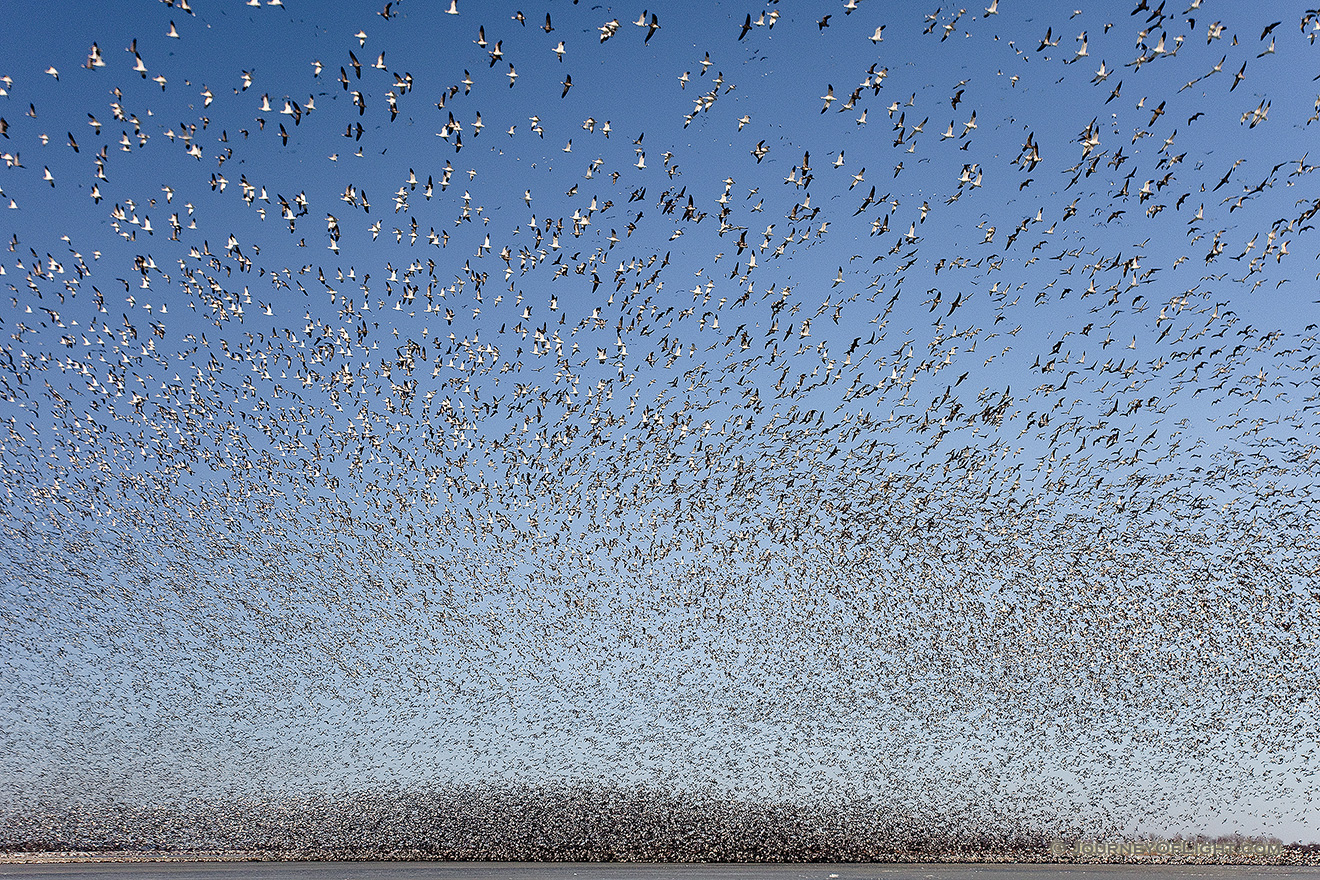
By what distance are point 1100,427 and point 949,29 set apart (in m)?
9.37

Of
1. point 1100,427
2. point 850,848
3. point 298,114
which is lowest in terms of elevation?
point 850,848

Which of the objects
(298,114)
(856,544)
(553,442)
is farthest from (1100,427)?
(298,114)

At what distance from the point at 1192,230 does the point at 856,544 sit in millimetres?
13269

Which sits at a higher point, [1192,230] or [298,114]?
[298,114]

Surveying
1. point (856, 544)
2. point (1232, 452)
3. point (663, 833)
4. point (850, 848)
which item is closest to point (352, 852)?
point (663, 833)

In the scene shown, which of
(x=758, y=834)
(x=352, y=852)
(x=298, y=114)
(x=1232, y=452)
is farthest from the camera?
(x=758, y=834)

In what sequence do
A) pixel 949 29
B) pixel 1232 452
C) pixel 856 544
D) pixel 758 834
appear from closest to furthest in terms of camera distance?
pixel 949 29 → pixel 1232 452 → pixel 856 544 → pixel 758 834

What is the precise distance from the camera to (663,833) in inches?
4520

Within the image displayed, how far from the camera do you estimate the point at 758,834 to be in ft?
403

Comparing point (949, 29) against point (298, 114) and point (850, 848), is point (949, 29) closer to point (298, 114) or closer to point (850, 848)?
point (298, 114)

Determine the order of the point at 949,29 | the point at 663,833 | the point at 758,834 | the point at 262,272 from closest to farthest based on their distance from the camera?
the point at 949,29
the point at 262,272
the point at 663,833
the point at 758,834

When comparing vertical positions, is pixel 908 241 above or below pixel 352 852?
above

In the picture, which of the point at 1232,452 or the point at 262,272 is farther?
the point at 1232,452

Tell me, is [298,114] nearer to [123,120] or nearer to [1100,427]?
[123,120]
